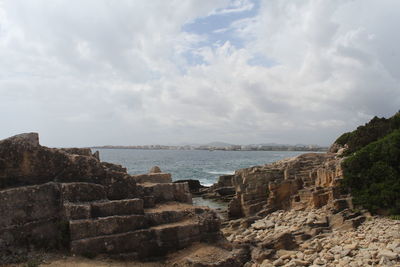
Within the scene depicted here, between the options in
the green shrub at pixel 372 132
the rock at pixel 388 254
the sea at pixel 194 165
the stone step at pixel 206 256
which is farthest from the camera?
the sea at pixel 194 165

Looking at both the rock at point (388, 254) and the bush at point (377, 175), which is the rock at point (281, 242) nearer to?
the rock at point (388, 254)

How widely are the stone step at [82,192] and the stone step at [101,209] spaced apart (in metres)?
0.29

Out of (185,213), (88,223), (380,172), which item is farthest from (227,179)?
(88,223)

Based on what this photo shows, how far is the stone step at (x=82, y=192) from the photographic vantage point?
11.6 meters

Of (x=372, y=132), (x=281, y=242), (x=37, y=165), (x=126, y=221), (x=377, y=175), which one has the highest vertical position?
(x=372, y=132)

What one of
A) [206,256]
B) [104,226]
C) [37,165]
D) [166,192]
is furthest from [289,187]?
[37,165]

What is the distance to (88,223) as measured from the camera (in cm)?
1105

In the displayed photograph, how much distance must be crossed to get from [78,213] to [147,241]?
2370 mm

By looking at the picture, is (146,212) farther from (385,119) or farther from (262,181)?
(385,119)

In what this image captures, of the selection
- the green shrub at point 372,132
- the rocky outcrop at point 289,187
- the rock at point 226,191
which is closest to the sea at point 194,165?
the rock at point 226,191

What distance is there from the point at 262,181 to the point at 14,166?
67.6 ft

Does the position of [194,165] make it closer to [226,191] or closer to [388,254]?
[226,191]

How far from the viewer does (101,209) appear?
1170 cm

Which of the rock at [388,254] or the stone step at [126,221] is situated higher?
the stone step at [126,221]
